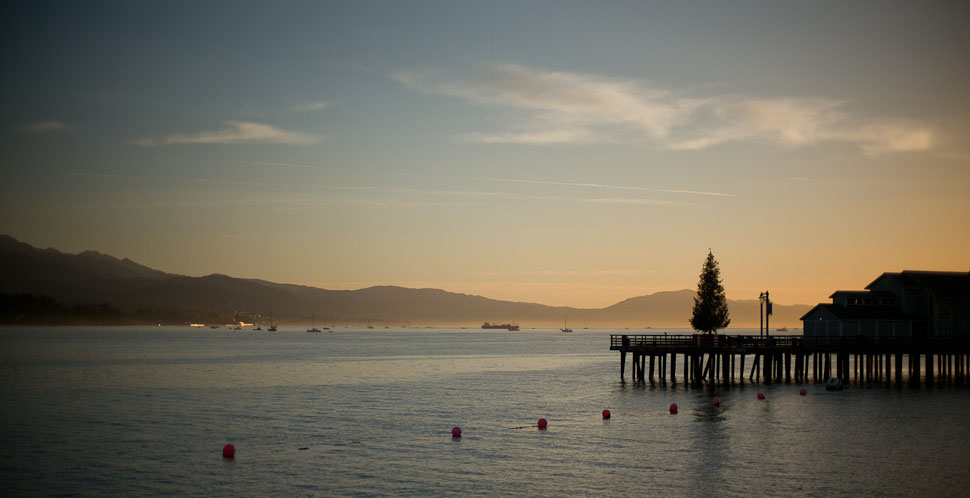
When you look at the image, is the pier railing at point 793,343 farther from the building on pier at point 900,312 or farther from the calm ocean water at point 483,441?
the calm ocean water at point 483,441

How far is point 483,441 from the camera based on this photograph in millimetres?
49281

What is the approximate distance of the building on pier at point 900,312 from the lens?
8638 cm

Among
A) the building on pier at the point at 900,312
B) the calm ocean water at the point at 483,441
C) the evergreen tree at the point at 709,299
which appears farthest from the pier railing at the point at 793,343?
the evergreen tree at the point at 709,299

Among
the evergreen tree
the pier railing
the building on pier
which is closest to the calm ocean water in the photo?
the pier railing

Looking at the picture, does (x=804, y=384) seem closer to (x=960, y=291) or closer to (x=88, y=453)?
(x=960, y=291)

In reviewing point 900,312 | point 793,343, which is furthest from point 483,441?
point 900,312

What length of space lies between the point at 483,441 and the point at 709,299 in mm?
60680

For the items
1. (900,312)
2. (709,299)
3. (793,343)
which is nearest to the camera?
(793,343)

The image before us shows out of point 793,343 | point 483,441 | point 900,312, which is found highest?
point 900,312

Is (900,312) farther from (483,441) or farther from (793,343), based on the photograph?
(483,441)

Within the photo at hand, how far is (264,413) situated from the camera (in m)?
63.7

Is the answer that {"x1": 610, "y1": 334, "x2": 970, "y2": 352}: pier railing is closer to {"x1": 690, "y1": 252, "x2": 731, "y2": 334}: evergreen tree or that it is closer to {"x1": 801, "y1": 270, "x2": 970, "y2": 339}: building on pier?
{"x1": 801, "y1": 270, "x2": 970, "y2": 339}: building on pier

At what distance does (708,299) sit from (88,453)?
252 feet

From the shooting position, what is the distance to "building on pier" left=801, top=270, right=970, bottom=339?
86.4 meters
